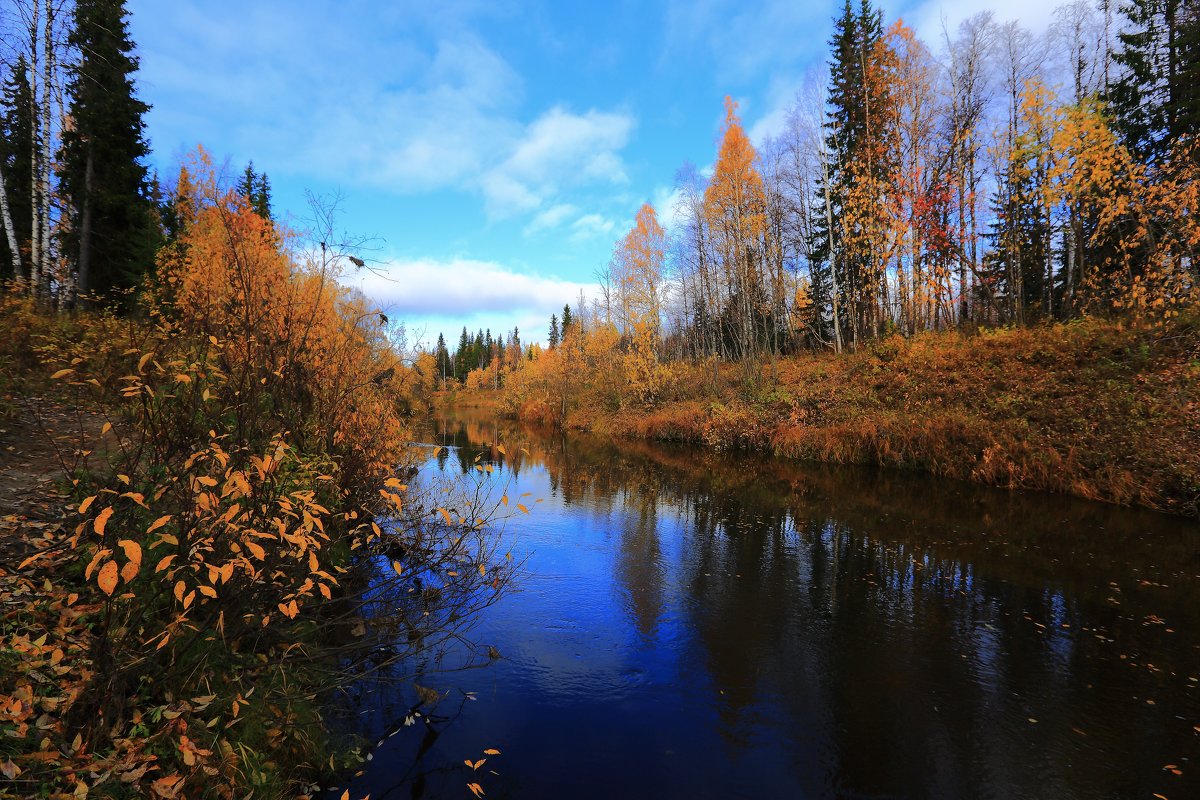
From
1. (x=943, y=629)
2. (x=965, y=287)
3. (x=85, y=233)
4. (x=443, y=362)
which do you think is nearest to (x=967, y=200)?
(x=965, y=287)

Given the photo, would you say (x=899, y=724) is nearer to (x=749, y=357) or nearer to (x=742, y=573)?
(x=742, y=573)

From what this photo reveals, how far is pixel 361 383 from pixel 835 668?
7145mm

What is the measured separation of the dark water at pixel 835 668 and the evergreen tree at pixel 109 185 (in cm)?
2476

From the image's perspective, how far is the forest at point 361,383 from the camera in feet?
11.4

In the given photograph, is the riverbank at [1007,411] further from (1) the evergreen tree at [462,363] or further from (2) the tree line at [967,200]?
(1) the evergreen tree at [462,363]

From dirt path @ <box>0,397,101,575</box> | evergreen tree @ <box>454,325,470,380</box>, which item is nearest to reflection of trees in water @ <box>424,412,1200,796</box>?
dirt path @ <box>0,397,101,575</box>

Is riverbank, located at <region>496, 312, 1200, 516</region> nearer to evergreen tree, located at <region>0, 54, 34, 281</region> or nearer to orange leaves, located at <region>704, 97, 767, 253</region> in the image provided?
orange leaves, located at <region>704, 97, 767, 253</region>

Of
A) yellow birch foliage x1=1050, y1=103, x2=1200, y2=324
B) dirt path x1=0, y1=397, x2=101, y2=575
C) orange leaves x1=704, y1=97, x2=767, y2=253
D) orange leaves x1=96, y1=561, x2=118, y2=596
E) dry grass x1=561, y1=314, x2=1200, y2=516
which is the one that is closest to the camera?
orange leaves x1=96, y1=561, x2=118, y2=596

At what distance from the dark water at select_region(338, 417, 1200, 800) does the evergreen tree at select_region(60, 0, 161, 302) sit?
24.8 metres

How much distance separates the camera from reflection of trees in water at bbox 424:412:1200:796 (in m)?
4.46

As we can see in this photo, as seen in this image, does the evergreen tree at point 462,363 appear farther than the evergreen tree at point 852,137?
Yes

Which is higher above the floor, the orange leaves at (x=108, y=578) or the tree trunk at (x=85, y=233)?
the tree trunk at (x=85, y=233)

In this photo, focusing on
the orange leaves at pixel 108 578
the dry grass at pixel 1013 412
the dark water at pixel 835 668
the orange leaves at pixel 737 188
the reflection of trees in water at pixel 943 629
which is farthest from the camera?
the orange leaves at pixel 737 188

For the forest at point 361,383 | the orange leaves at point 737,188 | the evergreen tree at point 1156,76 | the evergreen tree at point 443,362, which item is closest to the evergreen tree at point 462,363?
the evergreen tree at point 443,362
